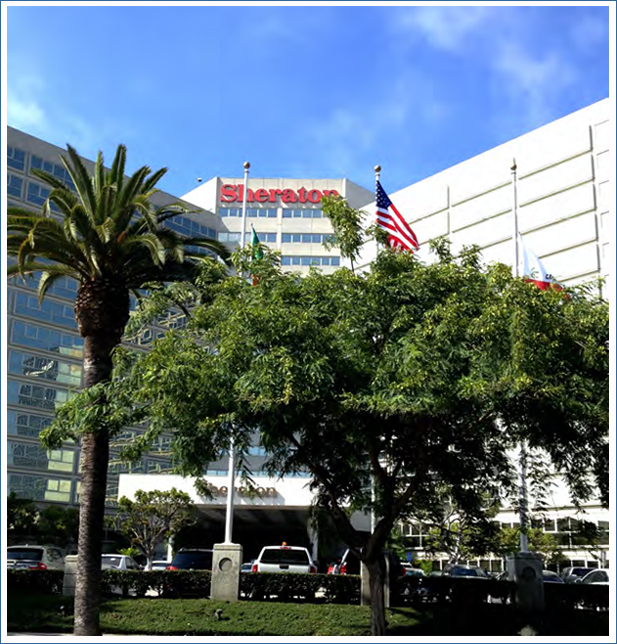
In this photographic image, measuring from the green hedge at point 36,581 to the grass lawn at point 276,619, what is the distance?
1.49 metres

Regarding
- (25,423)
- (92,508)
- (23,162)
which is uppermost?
(23,162)

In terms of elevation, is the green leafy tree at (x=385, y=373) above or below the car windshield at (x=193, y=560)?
above

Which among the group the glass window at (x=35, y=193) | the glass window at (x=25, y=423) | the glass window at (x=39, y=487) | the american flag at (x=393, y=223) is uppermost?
the glass window at (x=35, y=193)

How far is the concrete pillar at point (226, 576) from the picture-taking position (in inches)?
923

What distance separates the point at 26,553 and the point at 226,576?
8.86 metres

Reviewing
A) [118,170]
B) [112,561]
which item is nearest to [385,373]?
[118,170]

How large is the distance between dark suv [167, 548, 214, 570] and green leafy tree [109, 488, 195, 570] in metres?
14.6

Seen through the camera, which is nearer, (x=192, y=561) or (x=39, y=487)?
(x=192, y=561)

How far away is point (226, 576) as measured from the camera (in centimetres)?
2369

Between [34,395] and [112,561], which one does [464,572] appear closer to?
[112,561]

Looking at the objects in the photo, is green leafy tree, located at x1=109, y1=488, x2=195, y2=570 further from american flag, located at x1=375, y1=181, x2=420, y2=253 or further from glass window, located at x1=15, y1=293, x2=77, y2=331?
glass window, located at x1=15, y1=293, x2=77, y2=331

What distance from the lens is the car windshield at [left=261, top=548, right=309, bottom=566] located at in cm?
2706

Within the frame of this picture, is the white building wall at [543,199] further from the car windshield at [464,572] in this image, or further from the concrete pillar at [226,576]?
the concrete pillar at [226,576]

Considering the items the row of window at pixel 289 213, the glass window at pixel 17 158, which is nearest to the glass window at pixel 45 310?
the glass window at pixel 17 158
